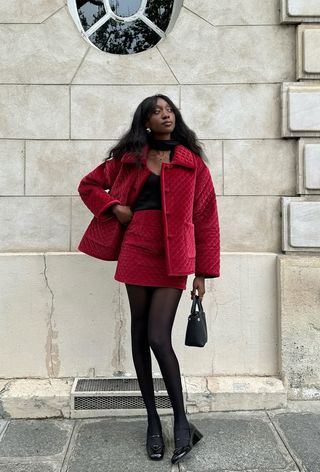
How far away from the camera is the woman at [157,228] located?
2.65 metres

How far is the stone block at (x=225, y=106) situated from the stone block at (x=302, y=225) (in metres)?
0.62

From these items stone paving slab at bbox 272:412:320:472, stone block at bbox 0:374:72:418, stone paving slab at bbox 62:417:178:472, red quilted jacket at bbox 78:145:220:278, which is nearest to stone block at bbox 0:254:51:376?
stone block at bbox 0:374:72:418

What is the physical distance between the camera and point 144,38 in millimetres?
3934

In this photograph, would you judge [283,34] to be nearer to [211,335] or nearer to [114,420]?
[211,335]

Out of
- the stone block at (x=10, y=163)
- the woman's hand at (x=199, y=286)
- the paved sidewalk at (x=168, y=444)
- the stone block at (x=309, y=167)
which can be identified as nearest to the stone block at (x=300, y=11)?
the stone block at (x=309, y=167)

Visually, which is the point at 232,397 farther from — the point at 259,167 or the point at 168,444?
the point at 259,167

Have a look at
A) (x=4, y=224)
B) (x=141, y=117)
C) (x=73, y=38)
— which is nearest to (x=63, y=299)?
(x=4, y=224)

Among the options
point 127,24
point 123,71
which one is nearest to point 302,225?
point 123,71

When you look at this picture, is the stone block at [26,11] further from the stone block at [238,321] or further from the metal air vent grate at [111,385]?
the metal air vent grate at [111,385]

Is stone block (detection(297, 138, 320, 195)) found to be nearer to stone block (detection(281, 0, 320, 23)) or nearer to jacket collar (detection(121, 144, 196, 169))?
stone block (detection(281, 0, 320, 23))

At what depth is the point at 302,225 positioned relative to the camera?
3.56 meters

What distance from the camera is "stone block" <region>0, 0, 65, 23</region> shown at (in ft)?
11.9

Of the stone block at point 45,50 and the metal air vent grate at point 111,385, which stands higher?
the stone block at point 45,50

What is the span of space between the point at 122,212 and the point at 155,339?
80cm
